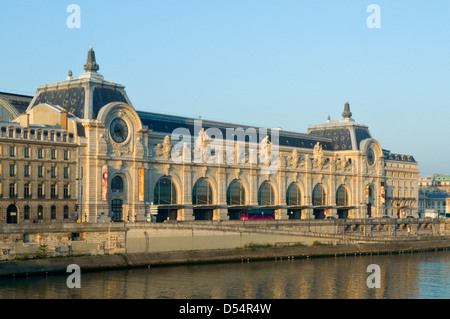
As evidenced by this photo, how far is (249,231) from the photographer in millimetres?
102062

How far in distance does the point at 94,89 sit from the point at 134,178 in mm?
13436

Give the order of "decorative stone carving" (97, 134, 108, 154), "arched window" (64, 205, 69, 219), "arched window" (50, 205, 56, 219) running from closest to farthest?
"arched window" (50, 205, 56, 219) < "arched window" (64, 205, 69, 219) < "decorative stone carving" (97, 134, 108, 154)

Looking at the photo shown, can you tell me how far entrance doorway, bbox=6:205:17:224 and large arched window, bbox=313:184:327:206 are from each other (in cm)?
6431

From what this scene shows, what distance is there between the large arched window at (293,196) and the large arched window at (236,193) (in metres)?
12.0

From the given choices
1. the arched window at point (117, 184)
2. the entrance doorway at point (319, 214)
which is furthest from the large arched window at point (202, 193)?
the entrance doorway at point (319, 214)

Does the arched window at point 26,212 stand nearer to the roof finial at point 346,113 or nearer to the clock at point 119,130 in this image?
the clock at point 119,130

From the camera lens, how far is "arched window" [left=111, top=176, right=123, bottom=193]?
10750cm

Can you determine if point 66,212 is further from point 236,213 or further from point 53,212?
Result: point 236,213

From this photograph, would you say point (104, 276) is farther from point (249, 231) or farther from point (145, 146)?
point (145, 146)

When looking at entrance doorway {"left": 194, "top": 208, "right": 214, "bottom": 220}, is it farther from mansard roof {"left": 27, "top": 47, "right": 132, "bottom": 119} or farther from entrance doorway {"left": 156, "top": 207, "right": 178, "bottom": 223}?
mansard roof {"left": 27, "top": 47, "right": 132, "bottom": 119}

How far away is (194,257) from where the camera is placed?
92.3 metres

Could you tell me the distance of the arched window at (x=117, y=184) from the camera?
353 feet

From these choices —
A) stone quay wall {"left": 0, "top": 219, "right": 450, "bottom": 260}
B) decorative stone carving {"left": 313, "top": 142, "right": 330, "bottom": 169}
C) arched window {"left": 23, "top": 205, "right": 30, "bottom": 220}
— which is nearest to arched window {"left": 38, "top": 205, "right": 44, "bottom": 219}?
arched window {"left": 23, "top": 205, "right": 30, "bottom": 220}
